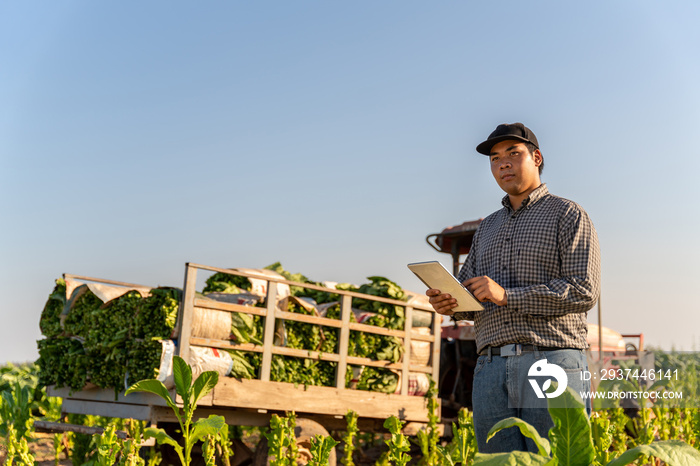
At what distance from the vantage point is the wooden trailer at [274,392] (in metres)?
5.56

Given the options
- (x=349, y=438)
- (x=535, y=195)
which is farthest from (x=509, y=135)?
(x=349, y=438)

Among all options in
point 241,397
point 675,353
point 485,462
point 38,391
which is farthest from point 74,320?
point 675,353

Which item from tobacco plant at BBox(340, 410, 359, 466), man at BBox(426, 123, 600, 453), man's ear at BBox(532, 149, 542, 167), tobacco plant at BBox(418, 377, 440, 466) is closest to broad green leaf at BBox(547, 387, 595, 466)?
man at BBox(426, 123, 600, 453)

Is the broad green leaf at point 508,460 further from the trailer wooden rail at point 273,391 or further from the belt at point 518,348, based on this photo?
the trailer wooden rail at point 273,391

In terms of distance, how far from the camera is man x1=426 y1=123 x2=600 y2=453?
262 centimetres

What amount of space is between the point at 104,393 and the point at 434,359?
10.3 feet

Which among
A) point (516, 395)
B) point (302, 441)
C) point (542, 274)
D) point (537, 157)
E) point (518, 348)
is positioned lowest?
Result: point (302, 441)

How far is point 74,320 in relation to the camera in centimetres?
636

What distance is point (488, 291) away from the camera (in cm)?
256

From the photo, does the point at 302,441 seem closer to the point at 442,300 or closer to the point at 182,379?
the point at 182,379

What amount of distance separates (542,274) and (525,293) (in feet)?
0.60

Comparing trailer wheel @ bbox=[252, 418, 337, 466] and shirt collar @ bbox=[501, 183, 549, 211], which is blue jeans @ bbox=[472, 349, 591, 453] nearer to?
shirt collar @ bbox=[501, 183, 549, 211]

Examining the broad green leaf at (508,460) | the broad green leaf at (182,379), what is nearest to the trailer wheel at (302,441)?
the broad green leaf at (182,379)

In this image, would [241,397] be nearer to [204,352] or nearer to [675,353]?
[204,352]
